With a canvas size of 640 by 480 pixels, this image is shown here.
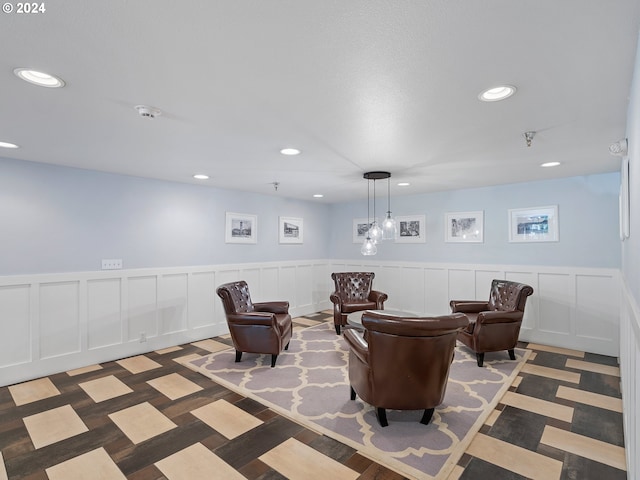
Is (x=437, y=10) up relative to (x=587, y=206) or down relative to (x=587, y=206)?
up

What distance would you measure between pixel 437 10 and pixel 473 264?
483cm

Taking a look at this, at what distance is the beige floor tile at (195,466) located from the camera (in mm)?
2082

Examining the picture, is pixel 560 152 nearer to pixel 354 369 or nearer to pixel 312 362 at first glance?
pixel 354 369

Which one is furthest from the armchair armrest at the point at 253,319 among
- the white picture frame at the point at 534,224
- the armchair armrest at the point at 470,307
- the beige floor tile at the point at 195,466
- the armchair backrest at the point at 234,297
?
the white picture frame at the point at 534,224

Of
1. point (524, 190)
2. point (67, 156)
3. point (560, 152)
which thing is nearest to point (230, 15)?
point (67, 156)

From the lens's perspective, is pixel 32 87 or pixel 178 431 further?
pixel 178 431

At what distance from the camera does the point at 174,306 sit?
4.81m

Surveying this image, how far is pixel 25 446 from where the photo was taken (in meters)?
2.40

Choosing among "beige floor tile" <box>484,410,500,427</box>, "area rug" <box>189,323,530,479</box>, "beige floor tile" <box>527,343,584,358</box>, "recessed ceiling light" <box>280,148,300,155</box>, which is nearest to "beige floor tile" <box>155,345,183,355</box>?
"area rug" <box>189,323,530,479</box>

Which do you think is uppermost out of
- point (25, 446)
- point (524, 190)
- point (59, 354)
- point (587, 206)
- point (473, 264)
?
point (524, 190)

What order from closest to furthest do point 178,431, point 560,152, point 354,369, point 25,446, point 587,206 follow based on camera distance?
1. point 25,446
2. point 178,431
3. point 354,369
4. point 560,152
5. point 587,206

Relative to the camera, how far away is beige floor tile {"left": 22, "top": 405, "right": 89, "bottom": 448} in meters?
2.50

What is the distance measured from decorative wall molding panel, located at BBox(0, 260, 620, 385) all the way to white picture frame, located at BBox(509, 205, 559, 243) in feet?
1.48

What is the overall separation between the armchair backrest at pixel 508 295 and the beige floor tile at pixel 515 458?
6.90 ft
